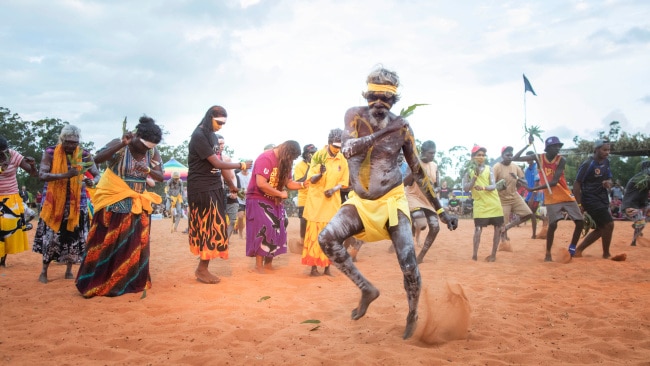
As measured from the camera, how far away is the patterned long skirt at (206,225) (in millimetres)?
6195

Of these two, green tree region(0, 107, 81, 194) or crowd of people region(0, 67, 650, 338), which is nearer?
crowd of people region(0, 67, 650, 338)

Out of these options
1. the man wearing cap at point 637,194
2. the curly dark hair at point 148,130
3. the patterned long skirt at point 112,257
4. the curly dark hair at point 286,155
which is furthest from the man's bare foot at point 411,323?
the man wearing cap at point 637,194

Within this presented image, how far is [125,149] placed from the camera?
5711mm

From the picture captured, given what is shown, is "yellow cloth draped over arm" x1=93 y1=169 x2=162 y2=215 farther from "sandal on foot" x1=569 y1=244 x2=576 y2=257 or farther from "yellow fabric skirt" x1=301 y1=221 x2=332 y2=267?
"sandal on foot" x1=569 y1=244 x2=576 y2=257

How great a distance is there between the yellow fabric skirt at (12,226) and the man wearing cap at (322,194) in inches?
175

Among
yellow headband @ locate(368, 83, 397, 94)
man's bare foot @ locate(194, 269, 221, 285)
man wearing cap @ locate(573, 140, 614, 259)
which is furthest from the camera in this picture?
man wearing cap @ locate(573, 140, 614, 259)

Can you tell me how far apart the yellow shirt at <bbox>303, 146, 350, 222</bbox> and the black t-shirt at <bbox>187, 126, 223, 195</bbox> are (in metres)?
1.54

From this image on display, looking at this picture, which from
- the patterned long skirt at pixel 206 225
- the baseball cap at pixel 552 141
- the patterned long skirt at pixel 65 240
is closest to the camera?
the patterned long skirt at pixel 206 225

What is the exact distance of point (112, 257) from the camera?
222 inches

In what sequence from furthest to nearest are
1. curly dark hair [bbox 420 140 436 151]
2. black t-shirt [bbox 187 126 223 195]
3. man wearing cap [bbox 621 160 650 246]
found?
1. man wearing cap [bbox 621 160 650 246]
2. curly dark hair [bbox 420 140 436 151]
3. black t-shirt [bbox 187 126 223 195]

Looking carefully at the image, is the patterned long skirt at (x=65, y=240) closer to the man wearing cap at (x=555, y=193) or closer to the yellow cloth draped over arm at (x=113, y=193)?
the yellow cloth draped over arm at (x=113, y=193)

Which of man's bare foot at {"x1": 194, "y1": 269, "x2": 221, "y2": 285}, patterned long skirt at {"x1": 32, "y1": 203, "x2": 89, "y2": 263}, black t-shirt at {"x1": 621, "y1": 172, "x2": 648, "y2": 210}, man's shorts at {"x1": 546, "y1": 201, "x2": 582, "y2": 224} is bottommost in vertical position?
man's bare foot at {"x1": 194, "y1": 269, "x2": 221, "y2": 285}

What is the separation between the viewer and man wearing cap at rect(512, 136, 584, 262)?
8.44 meters

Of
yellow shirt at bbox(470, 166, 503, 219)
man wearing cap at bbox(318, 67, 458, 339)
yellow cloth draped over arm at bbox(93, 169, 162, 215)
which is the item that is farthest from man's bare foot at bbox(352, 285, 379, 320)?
yellow shirt at bbox(470, 166, 503, 219)
